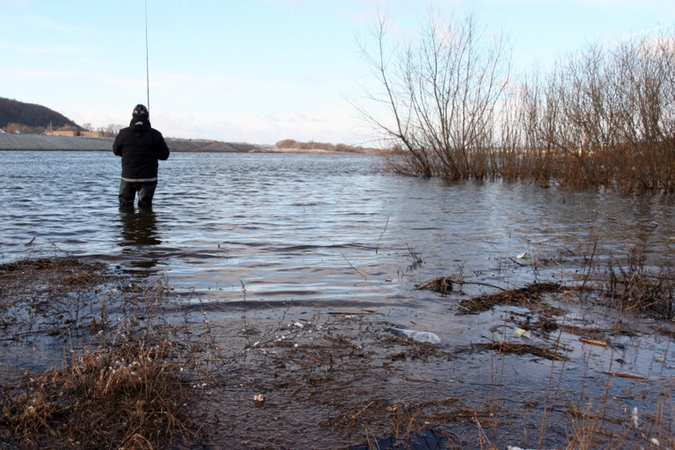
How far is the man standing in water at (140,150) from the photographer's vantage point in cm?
1043

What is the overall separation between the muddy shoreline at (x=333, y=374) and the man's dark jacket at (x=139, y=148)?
5.53m

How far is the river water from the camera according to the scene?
21.6ft

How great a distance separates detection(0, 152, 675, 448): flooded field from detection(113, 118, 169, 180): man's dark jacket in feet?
3.49

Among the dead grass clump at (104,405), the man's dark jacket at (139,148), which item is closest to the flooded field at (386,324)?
the dead grass clump at (104,405)

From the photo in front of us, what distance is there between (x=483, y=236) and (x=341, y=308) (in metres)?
5.91

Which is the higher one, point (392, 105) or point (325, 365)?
point (392, 105)

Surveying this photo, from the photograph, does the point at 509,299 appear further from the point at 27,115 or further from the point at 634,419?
the point at 27,115

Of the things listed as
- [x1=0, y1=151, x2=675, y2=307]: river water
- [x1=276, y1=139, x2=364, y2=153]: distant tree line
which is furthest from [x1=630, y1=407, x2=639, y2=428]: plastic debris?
[x1=276, y1=139, x2=364, y2=153]: distant tree line

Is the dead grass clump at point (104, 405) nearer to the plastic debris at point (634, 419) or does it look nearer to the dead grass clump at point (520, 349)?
the dead grass clump at point (520, 349)

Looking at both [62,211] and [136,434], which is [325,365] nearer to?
[136,434]

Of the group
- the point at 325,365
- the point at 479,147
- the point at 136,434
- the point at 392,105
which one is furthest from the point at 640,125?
the point at 136,434

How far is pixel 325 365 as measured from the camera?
12.3ft

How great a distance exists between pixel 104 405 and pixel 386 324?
2476 millimetres

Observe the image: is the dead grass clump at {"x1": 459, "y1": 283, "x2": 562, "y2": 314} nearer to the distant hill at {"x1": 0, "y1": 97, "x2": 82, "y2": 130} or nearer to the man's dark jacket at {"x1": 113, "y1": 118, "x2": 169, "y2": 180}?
the man's dark jacket at {"x1": 113, "y1": 118, "x2": 169, "y2": 180}
